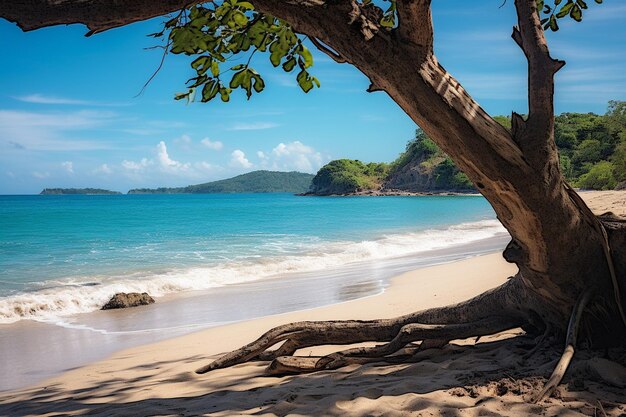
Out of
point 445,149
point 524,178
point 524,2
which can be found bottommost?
point 524,178

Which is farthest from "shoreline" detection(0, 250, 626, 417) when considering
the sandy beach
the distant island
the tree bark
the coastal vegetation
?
the distant island

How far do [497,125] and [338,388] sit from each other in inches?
85.3

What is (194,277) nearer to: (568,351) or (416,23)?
(568,351)

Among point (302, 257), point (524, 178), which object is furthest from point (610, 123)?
point (524, 178)

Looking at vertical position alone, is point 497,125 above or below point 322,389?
above

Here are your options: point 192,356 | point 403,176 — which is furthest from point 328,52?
point 403,176

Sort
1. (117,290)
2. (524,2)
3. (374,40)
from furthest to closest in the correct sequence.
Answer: (117,290) < (524,2) < (374,40)

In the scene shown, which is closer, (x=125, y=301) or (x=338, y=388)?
(x=338, y=388)

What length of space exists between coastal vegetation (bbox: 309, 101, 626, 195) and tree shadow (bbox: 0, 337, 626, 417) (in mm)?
19421

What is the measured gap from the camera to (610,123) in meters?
65.9

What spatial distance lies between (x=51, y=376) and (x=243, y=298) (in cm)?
483

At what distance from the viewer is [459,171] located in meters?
50.3

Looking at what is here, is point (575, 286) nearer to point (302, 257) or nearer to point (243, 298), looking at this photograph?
point (243, 298)

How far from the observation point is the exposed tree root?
3049mm
